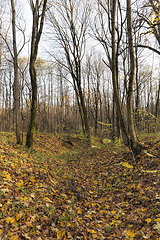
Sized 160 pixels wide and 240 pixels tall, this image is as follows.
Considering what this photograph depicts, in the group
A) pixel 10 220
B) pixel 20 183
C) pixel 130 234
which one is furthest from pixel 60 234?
pixel 20 183

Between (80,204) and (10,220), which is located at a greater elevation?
(10,220)

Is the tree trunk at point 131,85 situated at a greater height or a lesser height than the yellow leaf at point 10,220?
greater

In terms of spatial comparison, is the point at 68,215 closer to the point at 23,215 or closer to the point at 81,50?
the point at 23,215

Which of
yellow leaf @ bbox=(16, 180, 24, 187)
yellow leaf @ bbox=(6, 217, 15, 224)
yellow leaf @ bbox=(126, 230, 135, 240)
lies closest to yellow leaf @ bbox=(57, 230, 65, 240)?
yellow leaf @ bbox=(6, 217, 15, 224)

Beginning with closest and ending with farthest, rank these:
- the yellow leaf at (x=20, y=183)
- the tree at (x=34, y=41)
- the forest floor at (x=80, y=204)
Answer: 1. the forest floor at (x=80, y=204)
2. the yellow leaf at (x=20, y=183)
3. the tree at (x=34, y=41)

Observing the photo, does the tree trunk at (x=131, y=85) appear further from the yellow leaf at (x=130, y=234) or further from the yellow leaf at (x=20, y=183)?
the yellow leaf at (x=20, y=183)

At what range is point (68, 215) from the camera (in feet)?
11.2

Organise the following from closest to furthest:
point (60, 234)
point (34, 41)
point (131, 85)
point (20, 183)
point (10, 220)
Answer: point (10, 220) → point (60, 234) → point (20, 183) → point (131, 85) → point (34, 41)

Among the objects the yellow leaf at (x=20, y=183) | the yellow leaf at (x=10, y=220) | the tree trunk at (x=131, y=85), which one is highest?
the tree trunk at (x=131, y=85)

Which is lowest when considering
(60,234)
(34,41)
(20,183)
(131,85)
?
(60,234)

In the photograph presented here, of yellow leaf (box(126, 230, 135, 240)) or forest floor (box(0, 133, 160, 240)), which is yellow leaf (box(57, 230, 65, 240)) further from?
yellow leaf (box(126, 230, 135, 240))

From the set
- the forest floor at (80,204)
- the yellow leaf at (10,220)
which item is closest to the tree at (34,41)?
the forest floor at (80,204)

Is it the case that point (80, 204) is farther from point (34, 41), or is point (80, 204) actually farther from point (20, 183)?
point (34, 41)

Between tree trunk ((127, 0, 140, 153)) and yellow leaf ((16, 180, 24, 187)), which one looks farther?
tree trunk ((127, 0, 140, 153))
